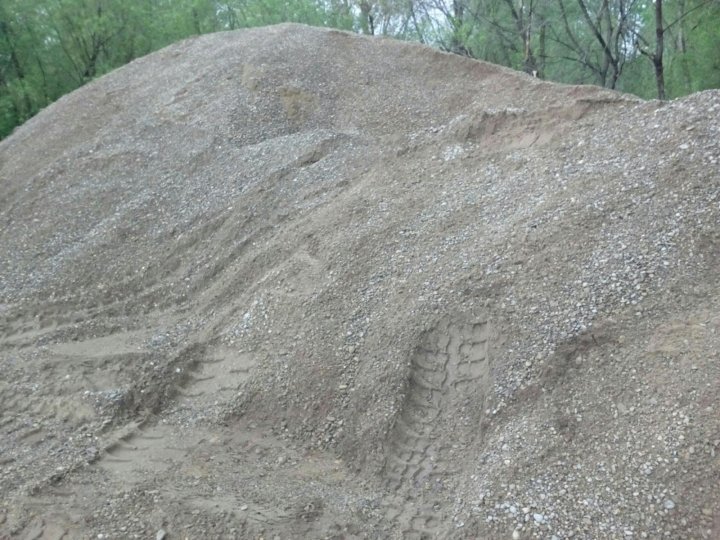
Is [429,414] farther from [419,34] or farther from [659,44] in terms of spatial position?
[419,34]

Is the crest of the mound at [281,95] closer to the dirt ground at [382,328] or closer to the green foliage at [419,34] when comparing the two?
the dirt ground at [382,328]

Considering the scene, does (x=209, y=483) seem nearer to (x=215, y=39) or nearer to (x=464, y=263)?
(x=464, y=263)

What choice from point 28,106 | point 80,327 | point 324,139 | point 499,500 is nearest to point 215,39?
point 324,139

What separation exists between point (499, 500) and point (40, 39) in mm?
18105

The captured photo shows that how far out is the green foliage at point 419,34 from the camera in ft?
53.0

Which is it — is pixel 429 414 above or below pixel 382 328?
below

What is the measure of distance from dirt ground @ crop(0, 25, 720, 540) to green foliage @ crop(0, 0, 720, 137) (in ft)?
29.4

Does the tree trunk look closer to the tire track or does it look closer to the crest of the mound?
the crest of the mound

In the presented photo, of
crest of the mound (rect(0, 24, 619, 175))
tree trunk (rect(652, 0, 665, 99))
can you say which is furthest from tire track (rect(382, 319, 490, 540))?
tree trunk (rect(652, 0, 665, 99))

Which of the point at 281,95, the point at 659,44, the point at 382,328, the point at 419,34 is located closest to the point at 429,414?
the point at 382,328

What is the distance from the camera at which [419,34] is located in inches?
776

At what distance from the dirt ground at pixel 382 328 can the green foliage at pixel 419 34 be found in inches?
353

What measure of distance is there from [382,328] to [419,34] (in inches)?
635

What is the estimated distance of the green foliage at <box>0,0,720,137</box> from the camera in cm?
1616
